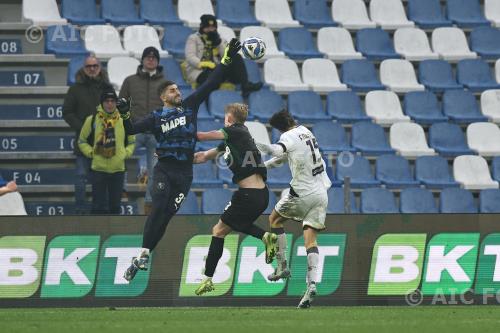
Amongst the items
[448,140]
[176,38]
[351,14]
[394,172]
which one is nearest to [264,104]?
[176,38]

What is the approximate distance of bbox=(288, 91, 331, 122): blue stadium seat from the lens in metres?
19.1

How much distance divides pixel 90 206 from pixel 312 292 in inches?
174

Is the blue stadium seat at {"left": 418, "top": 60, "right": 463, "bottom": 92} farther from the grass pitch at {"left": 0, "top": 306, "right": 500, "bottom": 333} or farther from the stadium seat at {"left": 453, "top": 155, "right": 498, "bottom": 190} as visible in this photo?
the grass pitch at {"left": 0, "top": 306, "right": 500, "bottom": 333}

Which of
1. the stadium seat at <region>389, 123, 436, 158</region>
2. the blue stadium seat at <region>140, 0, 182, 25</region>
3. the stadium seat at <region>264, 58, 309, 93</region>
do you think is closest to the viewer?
the stadium seat at <region>389, 123, 436, 158</region>

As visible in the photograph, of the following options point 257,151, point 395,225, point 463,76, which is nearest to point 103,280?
point 257,151

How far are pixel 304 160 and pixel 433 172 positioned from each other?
550cm

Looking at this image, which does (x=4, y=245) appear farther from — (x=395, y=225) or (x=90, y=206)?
(x=395, y=225)

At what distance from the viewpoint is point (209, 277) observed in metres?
13.7

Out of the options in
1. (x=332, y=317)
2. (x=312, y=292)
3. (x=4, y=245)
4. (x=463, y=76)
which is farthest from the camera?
(x=463, y=76)

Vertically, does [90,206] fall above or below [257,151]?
below

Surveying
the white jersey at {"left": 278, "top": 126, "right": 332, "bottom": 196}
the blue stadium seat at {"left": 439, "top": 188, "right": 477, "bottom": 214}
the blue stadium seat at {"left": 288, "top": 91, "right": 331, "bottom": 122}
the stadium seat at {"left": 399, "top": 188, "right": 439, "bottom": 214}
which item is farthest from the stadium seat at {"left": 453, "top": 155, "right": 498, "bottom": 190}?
the white jersey at {"left": 278, "top": 126, "right": 332, "bottom": 196}

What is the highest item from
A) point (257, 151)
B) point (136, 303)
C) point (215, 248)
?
point (257, 151)

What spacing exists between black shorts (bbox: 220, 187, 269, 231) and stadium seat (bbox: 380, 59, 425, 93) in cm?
708

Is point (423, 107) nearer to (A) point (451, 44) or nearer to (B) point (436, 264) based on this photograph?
(A) point (451, 44)
